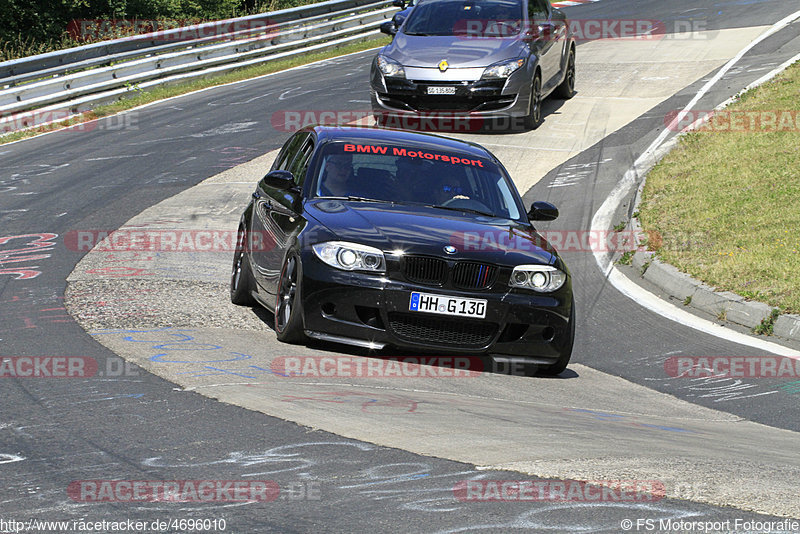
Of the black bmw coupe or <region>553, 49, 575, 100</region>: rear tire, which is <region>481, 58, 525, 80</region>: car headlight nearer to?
<region>553, 49, 575, 100</region>: rear tire

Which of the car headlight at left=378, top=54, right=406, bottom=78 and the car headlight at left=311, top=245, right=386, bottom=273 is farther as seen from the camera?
the car headlight at left=378, top=54, right=406, bottom=78

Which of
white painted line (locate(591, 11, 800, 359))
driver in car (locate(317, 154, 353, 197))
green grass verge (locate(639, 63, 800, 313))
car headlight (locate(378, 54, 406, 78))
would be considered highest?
driver in car (locate(317, 154, 353, 197))

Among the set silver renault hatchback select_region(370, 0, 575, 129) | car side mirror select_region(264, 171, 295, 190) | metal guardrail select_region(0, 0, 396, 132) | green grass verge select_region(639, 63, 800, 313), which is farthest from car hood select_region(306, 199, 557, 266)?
metal guardrail select_region(0, 0, 396, 132)

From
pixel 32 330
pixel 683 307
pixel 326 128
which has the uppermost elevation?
pixel 326 128

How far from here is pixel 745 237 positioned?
465 inches

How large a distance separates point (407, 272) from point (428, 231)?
0.48 m

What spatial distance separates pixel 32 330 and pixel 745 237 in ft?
24.6

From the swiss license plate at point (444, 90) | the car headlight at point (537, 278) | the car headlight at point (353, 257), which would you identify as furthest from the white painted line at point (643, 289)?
the car headlight at point (353, 257)

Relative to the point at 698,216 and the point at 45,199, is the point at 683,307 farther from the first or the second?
the point at 45,199

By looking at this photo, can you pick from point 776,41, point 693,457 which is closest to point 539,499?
point 693,457

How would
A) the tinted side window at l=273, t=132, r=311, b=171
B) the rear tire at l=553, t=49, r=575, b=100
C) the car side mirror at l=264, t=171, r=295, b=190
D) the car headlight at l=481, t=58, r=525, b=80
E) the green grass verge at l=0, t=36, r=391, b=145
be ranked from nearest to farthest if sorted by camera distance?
1. the car side mirror at l=264, t=171, r=295, b=190
2. the tinted side window at l=273, t=132, r=311, b=171
3. the car headlight at l=481, t=58, r=525, b=80
4. the green grass verge at l=0, t=36, r=391, b=145
5. the rear tire at l=553, t=49, r=575, b=100

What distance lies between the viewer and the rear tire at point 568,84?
20266 mm

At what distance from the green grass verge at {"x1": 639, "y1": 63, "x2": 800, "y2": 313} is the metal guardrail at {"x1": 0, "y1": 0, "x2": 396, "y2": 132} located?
37.5ft

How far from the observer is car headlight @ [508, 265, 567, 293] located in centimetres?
752
